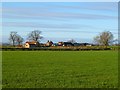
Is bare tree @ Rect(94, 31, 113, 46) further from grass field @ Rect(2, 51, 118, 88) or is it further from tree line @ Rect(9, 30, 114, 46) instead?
grass field @ Rect(2, 51, 118, 88)

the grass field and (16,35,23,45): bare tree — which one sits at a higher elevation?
(16,35,23,45): bare tree

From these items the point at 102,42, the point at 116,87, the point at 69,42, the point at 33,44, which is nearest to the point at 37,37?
the point at 33,44

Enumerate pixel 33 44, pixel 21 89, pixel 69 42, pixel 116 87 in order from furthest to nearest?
pixel 69 42 → pixel 33 44 → pixel 116 87 → pixel 21 89

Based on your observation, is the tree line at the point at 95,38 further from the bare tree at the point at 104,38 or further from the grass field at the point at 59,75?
the grass field at the point at 59,75

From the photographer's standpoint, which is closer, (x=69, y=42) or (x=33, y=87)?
(x=33, y=87)

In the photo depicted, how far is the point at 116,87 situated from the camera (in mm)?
13945

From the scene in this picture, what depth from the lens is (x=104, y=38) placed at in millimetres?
155250

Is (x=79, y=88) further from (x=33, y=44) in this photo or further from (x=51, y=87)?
(x=33, y=44)

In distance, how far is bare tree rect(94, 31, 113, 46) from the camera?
500 ft

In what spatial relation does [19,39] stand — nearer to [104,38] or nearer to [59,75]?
[104,38]

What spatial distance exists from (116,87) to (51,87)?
2.78 meters

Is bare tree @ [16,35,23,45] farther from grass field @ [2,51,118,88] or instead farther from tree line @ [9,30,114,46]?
grass field @ [2,51,118,88]

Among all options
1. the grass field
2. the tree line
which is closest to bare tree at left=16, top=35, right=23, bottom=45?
the tree line

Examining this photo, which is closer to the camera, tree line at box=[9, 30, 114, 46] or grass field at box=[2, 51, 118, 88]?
grass field at box=[2, 51, 118, 88]
